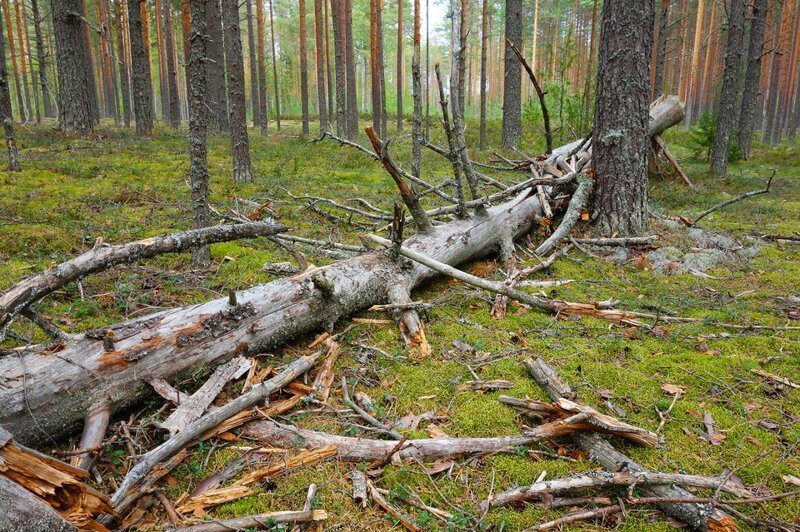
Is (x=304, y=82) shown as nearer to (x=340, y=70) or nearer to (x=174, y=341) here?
(x=340, y=70)

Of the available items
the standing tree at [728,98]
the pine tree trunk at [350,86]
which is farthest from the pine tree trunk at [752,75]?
the pine tree trunk at [350,86]

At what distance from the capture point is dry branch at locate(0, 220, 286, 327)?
8.25 feet

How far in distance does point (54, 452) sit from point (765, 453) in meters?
4.06

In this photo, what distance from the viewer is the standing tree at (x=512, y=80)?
15609mm

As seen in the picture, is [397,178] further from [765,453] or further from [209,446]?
[765,453]

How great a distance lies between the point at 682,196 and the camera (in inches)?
368

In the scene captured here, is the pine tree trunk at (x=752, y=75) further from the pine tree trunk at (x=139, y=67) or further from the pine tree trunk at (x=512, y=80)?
the pine tree trunk at (x=139, y=67)

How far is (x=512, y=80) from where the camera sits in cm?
1633

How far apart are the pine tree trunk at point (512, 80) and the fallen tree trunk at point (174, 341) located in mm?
12620

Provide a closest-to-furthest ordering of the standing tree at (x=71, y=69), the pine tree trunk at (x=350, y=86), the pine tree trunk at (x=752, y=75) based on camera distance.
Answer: the standing tree at (x=71, y=69)
the pine tree trunk at (x=752, y=75)
the pine tree trunk at (x=350, y=86)

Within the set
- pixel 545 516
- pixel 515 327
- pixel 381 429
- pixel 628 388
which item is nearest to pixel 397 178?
pixel 515 327

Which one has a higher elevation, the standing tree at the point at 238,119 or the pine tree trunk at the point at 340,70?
the pine tree trunk at the point at 340,70

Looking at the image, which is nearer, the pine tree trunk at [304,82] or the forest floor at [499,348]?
the forest floor at [499,348]

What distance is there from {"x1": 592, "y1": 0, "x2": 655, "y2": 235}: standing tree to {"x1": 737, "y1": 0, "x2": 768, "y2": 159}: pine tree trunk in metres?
11.5
